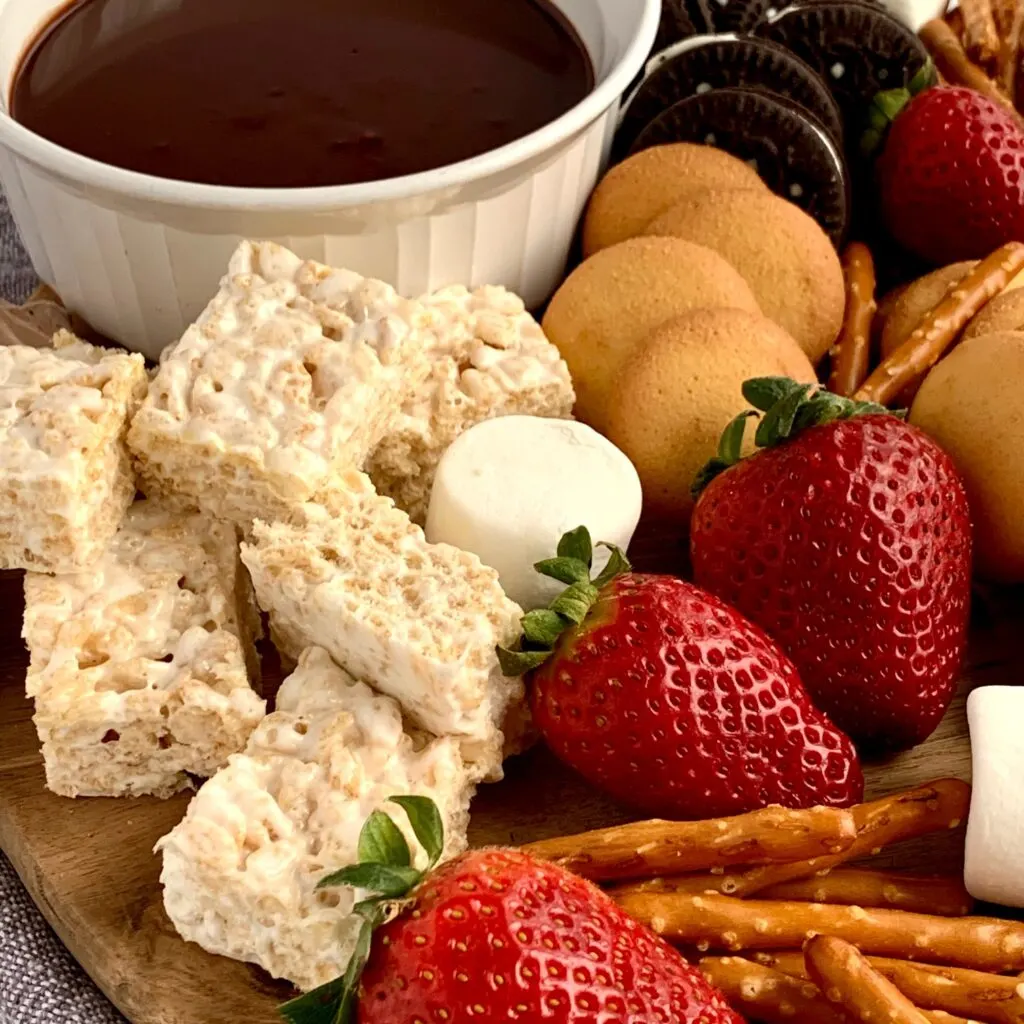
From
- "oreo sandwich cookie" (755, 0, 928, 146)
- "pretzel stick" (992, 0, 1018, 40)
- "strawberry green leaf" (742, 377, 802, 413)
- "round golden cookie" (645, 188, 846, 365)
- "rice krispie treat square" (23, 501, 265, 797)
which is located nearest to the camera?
"rice krispie treat square" (23, 501, 265, 797)

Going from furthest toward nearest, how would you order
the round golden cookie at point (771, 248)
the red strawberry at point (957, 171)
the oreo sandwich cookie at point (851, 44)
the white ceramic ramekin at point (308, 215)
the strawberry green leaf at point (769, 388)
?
the oreo sandwich cookie at point (851, 44)
the red strawberry at point (957, 171)
the round golden cookie at point (771, 248)
the white ceramic ramekin at point (308, 215)
the strawberry green leaf at point (769, 388)

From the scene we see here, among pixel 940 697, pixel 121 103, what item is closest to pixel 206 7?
pixel 121 103

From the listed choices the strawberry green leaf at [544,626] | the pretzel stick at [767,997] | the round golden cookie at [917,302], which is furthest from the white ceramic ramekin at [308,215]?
the pretzel stick at [767,997]

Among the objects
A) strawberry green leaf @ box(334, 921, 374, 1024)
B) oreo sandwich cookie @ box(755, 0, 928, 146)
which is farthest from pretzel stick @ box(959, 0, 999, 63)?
strawberry green leaf @ box(334, 921, 374, 1024)

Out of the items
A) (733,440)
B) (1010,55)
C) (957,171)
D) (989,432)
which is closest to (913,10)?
(1010,55)

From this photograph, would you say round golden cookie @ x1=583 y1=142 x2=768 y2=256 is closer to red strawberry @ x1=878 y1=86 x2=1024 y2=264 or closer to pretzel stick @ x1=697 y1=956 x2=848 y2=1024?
red strawberry @ x1=878 y1=86 x2=1024 y2=264

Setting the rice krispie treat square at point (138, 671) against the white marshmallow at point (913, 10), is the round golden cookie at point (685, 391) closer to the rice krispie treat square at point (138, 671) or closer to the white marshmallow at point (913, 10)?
the rice krispie treat square at point (138, 671)
